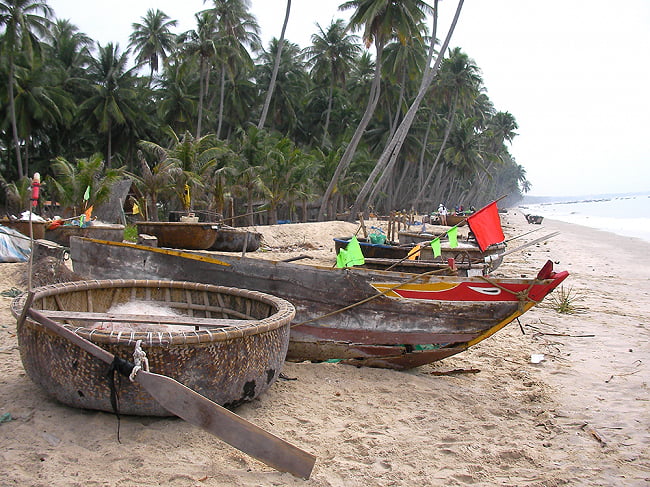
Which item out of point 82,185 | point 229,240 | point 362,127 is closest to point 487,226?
point 229,240

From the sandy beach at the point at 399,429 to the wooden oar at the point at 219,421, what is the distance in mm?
189

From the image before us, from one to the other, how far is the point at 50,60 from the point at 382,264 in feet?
103

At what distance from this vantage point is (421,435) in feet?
11.9

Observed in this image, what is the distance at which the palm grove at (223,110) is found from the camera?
69.9ft

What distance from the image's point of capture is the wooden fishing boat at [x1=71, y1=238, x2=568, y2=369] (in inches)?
199

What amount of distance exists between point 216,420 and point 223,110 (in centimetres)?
3505

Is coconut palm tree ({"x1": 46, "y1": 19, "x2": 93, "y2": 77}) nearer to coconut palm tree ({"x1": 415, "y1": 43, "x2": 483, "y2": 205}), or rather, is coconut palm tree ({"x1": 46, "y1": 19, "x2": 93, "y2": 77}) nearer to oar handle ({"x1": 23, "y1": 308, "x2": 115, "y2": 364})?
coconut palm tree ({"x1": 415, "y1": 43, "x2": 483, "y2": 205})

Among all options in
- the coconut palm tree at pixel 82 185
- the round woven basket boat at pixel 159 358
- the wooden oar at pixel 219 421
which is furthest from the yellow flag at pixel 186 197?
the wooden oar at pixel 219 421

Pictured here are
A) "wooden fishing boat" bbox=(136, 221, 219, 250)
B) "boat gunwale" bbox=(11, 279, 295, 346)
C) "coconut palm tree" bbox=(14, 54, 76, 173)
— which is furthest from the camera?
"coconut palm tree" bbox=(14, 54, 76, 173)

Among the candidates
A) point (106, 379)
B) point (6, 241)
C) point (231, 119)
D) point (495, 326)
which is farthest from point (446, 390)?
point (231, 119)

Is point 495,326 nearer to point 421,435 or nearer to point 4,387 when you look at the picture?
point 421,435

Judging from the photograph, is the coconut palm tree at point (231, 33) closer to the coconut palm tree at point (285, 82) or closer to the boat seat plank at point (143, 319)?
the coconut palm tree at point (285, 82)

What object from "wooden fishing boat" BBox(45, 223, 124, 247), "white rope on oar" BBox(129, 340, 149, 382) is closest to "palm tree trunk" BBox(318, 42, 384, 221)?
"wooden fishing boat" BBox(45, 223, 124, 247)

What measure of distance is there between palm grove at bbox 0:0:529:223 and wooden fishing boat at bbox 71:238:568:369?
13.2 meters
